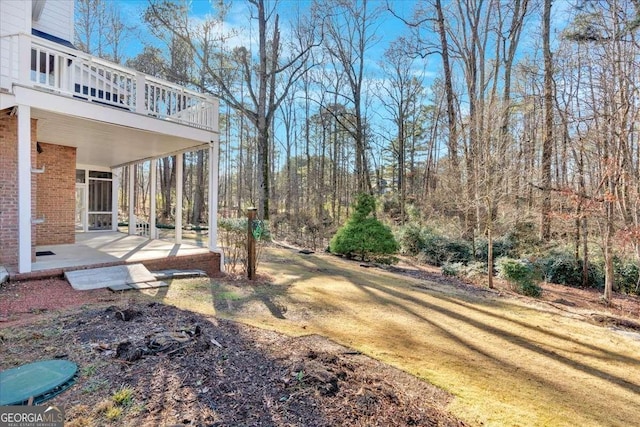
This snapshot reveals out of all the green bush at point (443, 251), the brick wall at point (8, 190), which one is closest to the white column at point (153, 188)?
the brick wall at point (8, 190)

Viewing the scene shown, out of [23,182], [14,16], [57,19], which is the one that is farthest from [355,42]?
[23,182]

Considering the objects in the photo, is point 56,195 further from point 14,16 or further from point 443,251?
point 443,251

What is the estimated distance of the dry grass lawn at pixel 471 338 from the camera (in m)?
3.24

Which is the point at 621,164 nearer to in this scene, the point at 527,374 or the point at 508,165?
the point at 508,165

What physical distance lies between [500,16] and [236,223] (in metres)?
16.5

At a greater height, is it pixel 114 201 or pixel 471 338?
pixel 114 201

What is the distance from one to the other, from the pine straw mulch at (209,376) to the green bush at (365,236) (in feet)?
25.2

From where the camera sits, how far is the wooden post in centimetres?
736

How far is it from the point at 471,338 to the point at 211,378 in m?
4.00

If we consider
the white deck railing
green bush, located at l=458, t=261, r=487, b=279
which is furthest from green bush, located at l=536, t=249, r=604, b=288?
the white deck railing

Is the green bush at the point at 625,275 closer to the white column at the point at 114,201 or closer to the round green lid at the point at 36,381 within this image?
the round green lid at the point at 36,381

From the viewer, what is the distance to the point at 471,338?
16.6ft

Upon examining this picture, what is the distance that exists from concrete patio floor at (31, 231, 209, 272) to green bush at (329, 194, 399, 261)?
5248 mm

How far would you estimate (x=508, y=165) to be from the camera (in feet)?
29.5
